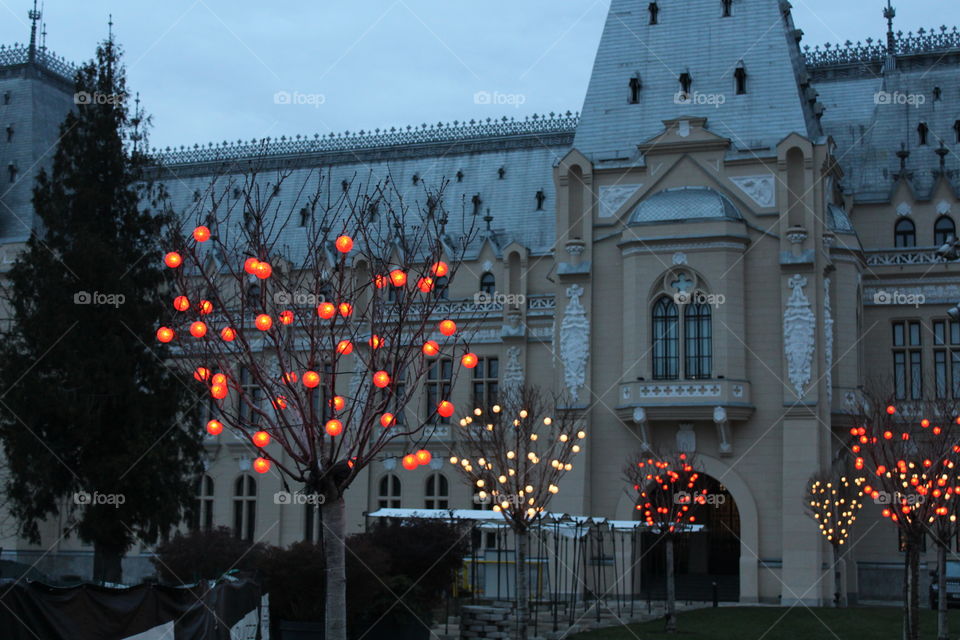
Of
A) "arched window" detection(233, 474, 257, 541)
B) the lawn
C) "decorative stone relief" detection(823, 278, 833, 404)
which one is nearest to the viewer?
the lawn

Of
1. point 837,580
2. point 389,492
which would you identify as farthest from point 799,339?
point 389,492

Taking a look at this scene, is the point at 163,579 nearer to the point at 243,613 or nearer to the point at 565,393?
the point at 243,613

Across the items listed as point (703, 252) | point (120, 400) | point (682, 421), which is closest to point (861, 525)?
point (682, 421)

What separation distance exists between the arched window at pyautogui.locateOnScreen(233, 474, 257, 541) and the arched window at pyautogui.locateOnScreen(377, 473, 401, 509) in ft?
19.2

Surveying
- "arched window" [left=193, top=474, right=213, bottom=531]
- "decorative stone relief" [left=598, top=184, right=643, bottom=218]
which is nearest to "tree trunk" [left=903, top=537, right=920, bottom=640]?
"decorative stone relief" [left=598, top=184, right=643, bottom=218]

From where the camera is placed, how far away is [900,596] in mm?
46656

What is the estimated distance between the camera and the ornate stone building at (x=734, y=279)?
45.1 meters

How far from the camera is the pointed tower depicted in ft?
158

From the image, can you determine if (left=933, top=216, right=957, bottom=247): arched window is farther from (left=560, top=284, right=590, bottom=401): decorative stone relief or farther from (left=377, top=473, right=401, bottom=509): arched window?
(left=377, top=473, right=401, bottom=509): arched window

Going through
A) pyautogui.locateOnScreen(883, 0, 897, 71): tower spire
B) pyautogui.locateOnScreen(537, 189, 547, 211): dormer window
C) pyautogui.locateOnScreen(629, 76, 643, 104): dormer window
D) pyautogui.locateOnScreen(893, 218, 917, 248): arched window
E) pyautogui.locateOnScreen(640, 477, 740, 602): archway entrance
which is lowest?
pyautogui.locateOnScreen(640, 477, 740, 602): archway entrance

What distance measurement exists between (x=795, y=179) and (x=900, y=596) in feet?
50.2

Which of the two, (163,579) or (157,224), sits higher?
(157,224)

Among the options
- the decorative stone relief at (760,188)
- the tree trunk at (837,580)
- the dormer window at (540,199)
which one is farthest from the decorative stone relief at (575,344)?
the dormer window at (540,199)

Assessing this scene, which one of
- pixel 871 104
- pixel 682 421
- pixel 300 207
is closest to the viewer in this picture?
pixel 682 421
